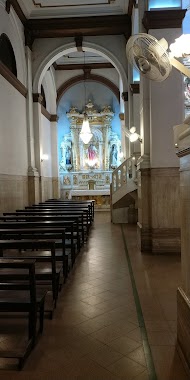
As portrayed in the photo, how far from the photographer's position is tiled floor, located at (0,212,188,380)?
9.03ft

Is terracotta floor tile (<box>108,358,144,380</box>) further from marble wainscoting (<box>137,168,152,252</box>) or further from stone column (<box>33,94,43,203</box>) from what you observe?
stone column (<box>33,94,43,203</box>)

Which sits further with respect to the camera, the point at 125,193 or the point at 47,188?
the point at 47,188

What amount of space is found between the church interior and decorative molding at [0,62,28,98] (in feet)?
0.28

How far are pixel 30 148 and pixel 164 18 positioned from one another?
23.6 feet

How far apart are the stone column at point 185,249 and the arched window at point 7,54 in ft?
29.6

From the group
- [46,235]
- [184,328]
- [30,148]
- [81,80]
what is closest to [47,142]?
[30,148]

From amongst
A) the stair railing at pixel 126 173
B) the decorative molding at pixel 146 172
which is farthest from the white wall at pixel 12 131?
the decorative molding at pixel 146 172

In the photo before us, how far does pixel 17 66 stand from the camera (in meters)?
11.7

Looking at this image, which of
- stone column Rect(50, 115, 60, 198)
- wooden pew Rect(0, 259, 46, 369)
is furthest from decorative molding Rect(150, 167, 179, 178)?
stone column Rect(50, 115, 60, 198)

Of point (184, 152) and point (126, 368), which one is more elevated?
point (184, 152)

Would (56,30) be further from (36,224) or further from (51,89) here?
(36,224)

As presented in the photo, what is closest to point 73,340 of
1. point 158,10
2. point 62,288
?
point 62,288

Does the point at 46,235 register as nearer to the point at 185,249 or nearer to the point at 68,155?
the point at 185,249

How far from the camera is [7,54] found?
437 inches
